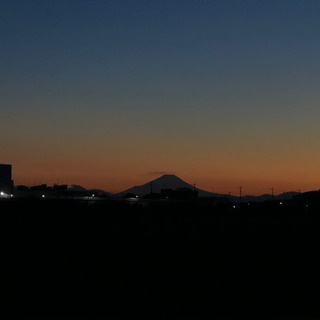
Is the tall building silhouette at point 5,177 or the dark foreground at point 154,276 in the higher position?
the tall building silhouette at point 5,177

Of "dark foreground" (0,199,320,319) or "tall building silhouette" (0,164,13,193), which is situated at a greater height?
"tall building silhouette" (0,164,13,193)

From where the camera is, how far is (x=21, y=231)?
24.4 meters

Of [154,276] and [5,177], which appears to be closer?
[154,276]

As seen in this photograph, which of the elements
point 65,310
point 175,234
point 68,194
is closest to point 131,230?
point 175,234

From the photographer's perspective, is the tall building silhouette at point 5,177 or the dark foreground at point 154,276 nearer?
the dark foreground at point 154,276

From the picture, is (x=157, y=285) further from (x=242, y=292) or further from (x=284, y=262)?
(x=284, y=262)

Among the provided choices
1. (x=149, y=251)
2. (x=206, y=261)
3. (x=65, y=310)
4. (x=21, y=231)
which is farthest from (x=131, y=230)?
(x=65, y=310)

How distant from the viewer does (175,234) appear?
2655 centimetres

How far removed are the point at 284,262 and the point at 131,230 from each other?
11.4 metres

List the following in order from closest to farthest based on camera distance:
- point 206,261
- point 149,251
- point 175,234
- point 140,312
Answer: point 140,312
point 206,261
point 149,251
point 175,234

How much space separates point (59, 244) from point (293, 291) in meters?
10.3

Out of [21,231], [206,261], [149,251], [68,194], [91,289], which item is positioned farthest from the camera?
[68,194]

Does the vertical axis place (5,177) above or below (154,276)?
above

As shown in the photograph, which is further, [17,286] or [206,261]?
[206,261]
